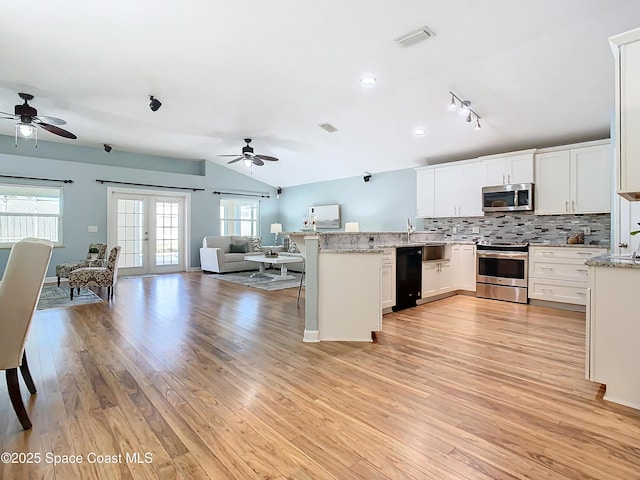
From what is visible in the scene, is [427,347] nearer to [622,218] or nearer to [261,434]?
[261,434]

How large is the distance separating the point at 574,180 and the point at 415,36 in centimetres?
334

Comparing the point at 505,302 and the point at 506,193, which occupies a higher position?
the point at 506,193

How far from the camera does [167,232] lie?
27.8 ft

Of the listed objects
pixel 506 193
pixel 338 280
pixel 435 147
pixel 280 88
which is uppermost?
pixel 280 88

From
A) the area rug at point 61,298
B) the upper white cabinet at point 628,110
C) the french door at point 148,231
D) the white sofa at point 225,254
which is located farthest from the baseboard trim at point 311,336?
the french door at point 148,231

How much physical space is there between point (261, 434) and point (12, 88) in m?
5.77

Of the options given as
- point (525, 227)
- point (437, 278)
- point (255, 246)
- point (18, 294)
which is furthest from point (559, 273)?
point (255, 246)

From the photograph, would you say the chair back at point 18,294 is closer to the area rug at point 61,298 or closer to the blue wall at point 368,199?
the area rug at point 61,298

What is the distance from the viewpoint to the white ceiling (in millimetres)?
2924

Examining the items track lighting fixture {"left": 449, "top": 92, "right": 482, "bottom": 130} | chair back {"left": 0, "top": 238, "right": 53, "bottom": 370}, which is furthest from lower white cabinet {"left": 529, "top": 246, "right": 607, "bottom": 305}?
chair back {"left": 0, "top": 238, "right": 53, "bottom": 370}

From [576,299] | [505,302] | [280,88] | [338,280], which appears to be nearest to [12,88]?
[280,88]

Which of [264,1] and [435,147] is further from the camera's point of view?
[435,147]

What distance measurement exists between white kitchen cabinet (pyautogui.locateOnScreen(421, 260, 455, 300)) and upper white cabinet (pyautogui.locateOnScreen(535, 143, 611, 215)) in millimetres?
1605

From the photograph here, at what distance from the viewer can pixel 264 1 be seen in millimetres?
2777
